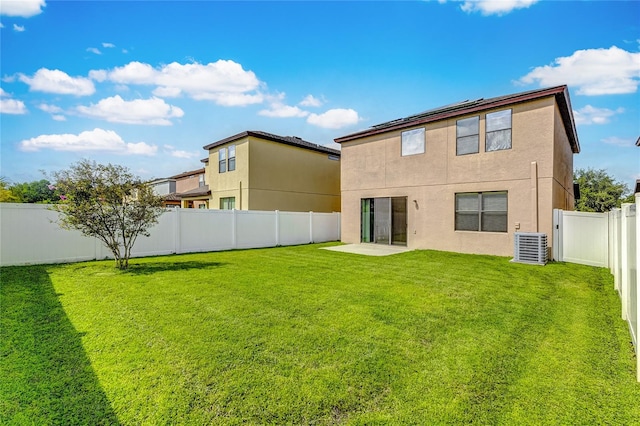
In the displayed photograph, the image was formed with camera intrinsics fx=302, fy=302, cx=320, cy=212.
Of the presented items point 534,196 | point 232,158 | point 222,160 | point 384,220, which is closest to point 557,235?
point 534,196

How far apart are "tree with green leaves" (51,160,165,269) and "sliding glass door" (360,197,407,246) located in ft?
30.8

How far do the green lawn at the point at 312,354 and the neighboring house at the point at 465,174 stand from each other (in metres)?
4.52

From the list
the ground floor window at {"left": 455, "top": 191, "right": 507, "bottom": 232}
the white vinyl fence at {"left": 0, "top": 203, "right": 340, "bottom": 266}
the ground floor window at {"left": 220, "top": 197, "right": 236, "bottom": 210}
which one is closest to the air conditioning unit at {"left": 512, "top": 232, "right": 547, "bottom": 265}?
the ground floor window at {"left": 455, "top": 191, "right": 507, "bottom": 232}

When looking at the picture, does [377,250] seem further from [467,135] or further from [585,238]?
[585,238]

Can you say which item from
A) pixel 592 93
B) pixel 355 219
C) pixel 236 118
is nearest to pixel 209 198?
pixel 236 118

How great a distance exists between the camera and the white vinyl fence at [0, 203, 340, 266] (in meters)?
8.09

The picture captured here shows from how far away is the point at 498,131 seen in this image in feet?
35.8

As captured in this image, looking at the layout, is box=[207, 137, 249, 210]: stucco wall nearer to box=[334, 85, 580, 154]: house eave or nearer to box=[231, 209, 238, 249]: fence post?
box=[231, 209, 238, 249]: fence post

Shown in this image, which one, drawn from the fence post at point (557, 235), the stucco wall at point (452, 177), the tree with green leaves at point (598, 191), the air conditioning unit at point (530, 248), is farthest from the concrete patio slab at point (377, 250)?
the tree with green leaves at point (598, 191)

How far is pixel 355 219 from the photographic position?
602 inches

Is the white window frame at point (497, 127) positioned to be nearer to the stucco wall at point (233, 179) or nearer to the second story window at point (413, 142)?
the second story window at point (413, 142)

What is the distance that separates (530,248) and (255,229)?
10.4m

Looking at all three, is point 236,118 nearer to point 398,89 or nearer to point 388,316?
point 398,89

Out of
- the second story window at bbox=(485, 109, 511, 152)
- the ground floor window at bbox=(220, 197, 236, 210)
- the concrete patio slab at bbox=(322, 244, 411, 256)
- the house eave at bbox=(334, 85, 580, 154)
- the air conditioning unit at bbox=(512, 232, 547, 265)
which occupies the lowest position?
the concrete patio slab at bbox=(322, 244, 411, 256)
